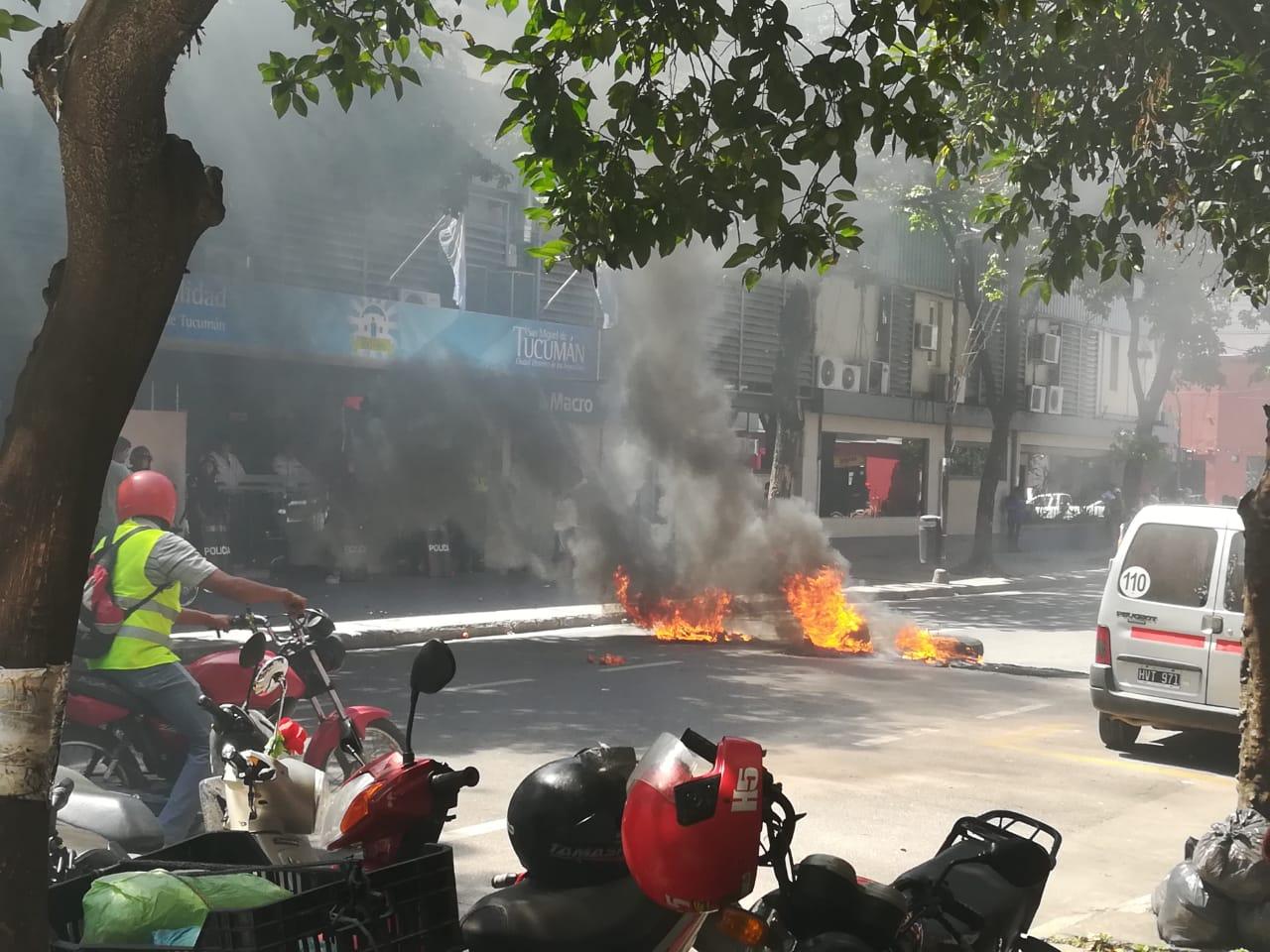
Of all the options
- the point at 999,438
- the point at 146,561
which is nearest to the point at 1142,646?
the point at 146,561

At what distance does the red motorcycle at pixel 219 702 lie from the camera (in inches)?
225

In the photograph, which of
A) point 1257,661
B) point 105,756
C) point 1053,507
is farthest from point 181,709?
point 1053,507

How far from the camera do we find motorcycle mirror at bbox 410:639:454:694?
306cm

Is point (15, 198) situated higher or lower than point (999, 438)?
higher

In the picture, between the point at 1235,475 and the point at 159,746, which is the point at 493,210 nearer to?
the point at 159,746

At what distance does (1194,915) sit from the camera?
4.91 m

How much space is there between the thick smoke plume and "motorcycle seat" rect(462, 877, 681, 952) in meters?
14.1

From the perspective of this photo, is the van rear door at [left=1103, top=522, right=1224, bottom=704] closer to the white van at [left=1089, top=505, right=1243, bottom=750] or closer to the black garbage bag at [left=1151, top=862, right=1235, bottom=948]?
the white van at [left=1089, top=505, right=1243, bottom=750]

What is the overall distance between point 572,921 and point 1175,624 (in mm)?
7064

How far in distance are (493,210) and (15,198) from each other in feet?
28.5

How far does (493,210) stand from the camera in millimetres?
23375

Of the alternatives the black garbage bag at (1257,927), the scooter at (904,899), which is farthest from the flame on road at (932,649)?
the scooter at (904,899)

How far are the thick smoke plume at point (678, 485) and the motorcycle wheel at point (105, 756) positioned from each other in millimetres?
11021

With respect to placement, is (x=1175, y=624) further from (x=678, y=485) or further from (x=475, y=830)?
(x=678, y=485)
